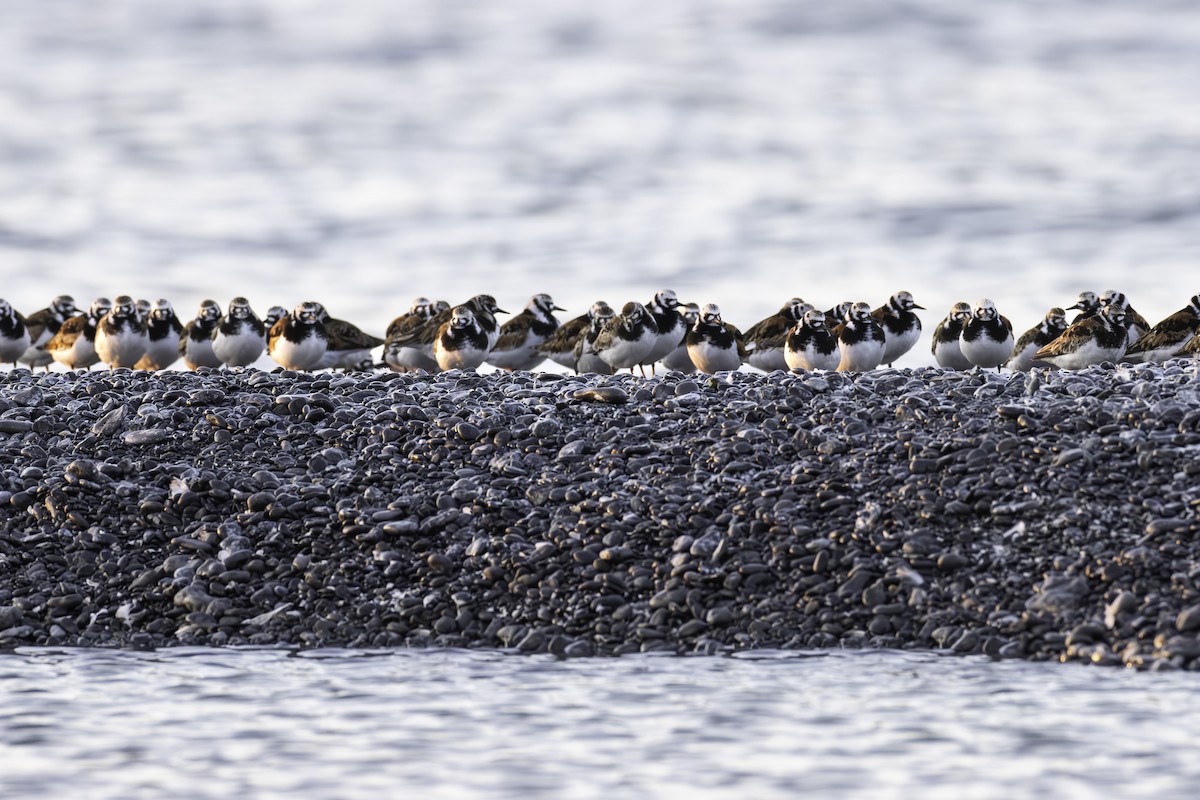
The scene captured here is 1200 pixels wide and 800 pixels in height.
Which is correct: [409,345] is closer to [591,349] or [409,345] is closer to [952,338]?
[591,349]

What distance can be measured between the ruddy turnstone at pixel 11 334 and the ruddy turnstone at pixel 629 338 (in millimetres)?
10787

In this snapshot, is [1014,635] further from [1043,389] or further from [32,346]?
[32,346]

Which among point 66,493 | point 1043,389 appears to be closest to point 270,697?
point 66,493

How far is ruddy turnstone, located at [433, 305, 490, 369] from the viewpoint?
22.7 meters

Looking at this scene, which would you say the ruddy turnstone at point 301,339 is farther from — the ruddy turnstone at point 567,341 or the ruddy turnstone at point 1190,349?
the ruddy turnstone at point 1190,349

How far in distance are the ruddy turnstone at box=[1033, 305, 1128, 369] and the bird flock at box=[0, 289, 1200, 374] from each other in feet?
0.06

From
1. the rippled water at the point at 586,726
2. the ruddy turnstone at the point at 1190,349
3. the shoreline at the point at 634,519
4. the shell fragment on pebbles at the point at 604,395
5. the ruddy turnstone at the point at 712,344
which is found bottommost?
the rippled water at the point at 586,726

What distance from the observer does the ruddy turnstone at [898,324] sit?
22516 millimetres

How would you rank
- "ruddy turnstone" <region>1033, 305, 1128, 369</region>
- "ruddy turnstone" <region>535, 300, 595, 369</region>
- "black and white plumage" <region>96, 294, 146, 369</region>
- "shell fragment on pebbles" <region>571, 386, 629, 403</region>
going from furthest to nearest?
"black and white plumage" <region>96, 294, 146, 369</region> → "ruddy turnstone" <region>535, 300, 595, 369</region> → "ruddy turnstone" <region>1033, 305, 1128, 369</region> → "shell fragment on pebbles" <region>571, 386, 629, 403</region>

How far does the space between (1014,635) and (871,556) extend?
4.62 feet

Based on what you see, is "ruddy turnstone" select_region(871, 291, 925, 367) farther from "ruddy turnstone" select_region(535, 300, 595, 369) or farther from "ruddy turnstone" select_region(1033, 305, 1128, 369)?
"ruddy turnstone" select_region(535, 300, 595, 369)

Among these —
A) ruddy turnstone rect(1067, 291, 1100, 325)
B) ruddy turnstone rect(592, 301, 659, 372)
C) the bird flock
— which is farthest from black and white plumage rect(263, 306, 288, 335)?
ruddy turnstone rect(1067, 291, 1100, 325)

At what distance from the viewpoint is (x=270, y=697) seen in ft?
36.1

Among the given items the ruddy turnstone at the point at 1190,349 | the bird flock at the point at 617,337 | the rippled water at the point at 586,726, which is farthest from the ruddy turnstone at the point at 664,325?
the rippled water at the point at 586,726
